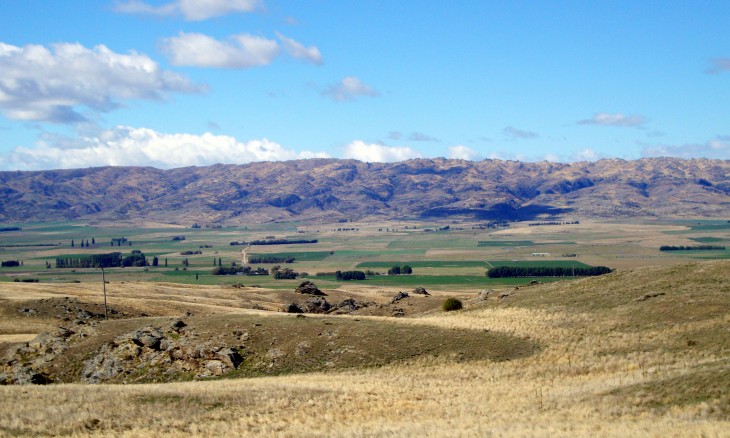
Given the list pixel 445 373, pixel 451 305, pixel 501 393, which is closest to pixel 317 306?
pixel 451 305

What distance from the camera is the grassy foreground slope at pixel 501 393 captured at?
32812 mm

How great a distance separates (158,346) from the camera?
6638 cm

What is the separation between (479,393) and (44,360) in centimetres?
4390

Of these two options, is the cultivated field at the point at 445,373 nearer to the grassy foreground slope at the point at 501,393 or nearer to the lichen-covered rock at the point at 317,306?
the grassy foreground slope at the point at 501,393

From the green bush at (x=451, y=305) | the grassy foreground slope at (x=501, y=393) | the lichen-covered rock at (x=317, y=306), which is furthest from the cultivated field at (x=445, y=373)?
the lichen-covered rock at (x=317, y=306)

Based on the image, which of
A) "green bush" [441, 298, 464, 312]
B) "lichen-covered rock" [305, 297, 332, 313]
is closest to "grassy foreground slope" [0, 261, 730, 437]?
"green bush" [441, 298, 464, 312]

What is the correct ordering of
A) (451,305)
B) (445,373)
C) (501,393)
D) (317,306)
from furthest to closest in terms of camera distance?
(317,306)
(451,305)
(445,373)
(501,393)

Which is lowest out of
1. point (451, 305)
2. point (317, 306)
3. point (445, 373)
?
point (317, 306)

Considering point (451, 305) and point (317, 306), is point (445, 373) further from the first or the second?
point (317, 306)

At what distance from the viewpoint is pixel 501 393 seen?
44188mm

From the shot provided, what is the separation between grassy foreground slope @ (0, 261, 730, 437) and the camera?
108 feet

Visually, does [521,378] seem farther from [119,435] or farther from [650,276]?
[650,276]

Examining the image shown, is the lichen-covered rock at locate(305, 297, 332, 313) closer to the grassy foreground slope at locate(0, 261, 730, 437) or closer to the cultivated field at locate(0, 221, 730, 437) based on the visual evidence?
the cultivated field at locate(0, 221, 730, 437)

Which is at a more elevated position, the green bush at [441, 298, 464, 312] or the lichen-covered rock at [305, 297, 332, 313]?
the green bush at [441, 298, 464, 312]
